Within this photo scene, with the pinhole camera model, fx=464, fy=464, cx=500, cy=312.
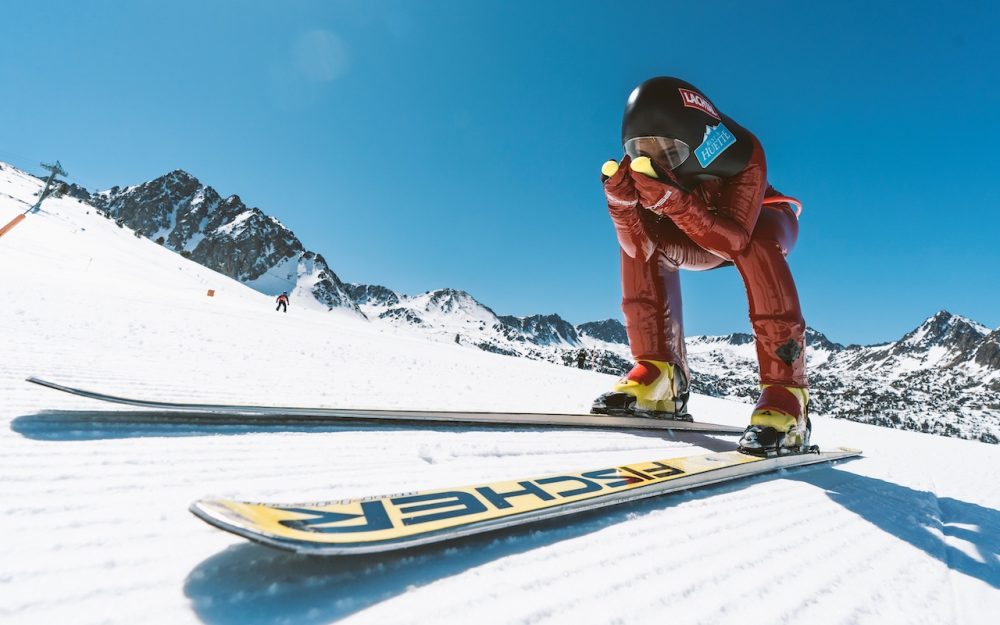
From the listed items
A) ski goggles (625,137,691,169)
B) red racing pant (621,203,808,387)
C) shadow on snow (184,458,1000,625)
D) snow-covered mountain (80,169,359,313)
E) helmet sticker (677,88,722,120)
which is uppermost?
snow-covered mountain (80,169,359,313)

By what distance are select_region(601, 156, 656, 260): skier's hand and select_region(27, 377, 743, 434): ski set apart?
1.11m

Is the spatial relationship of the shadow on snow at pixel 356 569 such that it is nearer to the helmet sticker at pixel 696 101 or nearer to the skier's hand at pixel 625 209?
the skier's hand at pixel 625 209

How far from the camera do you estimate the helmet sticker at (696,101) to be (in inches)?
98.9

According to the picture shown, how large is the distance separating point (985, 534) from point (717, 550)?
119cm

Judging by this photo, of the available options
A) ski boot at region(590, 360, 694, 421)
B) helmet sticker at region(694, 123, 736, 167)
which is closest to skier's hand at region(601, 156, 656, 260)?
helmet sticker at region(694, 123, 736, 167)

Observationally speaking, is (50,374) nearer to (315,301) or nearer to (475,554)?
(475,554)

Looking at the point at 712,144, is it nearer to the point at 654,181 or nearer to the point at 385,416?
the point at 654,181

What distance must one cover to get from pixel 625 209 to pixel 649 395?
3.95 ft

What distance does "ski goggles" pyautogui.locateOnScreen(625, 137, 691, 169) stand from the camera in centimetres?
252

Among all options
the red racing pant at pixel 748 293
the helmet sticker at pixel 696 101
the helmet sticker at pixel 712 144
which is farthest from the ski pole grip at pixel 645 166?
the red racing pant at pixel 748 293

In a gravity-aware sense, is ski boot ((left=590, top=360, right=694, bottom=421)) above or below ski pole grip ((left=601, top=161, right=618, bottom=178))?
below

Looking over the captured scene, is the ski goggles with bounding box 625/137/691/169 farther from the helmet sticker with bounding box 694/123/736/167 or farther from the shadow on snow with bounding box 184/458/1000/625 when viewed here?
the shadow on snow with bounding box 184/458/1000/625

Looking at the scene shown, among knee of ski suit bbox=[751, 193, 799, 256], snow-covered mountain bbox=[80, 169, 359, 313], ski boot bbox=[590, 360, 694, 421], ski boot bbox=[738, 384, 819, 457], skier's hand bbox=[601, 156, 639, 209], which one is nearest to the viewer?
ski boot bbox=[738, 384, 819, 457]

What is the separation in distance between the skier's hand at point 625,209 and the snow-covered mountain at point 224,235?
473 ft
